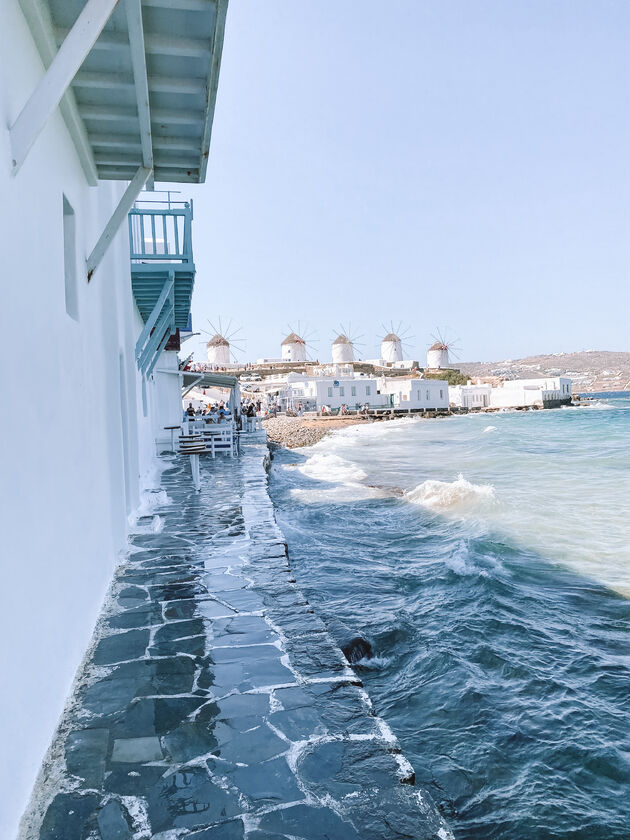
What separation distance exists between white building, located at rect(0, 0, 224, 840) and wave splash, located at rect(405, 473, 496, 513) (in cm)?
836

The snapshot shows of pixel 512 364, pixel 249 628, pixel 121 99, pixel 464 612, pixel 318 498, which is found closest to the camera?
pixel 121 99

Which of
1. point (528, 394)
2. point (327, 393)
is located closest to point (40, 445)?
point (327, 393)

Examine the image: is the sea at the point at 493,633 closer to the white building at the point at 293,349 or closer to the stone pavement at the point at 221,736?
the stone pavement at the point at 221,736

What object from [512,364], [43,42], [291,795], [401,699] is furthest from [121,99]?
[512,364]

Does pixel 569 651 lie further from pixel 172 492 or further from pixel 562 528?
→ pixel 172 492

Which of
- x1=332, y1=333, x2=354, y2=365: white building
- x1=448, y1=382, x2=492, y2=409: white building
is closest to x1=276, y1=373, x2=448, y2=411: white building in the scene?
x1=448, y1=382, x2=492, y2=409: white building

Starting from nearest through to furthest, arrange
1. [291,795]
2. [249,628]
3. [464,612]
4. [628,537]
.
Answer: [291,795] < [249,628] < [464,612] < [628,537]

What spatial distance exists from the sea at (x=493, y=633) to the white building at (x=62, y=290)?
2416 millimetres

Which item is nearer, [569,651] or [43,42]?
[43,42]

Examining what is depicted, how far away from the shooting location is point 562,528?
10867 mm

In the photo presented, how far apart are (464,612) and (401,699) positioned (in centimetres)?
205

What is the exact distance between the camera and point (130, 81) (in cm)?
367

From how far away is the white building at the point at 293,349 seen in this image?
8894cm

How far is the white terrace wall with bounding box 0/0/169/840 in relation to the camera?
234 cm
